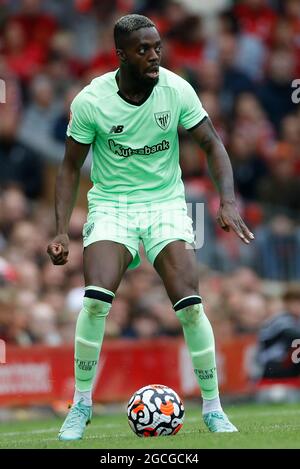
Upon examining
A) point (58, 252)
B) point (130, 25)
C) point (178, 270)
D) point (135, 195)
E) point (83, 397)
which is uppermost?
point (130, 25)

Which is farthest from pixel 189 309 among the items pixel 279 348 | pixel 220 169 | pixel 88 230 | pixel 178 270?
pixel 279 348

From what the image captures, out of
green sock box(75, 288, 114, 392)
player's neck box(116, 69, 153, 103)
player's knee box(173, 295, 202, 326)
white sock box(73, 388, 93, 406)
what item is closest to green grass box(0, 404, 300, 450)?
white sock box(73, 388, 93, 406)

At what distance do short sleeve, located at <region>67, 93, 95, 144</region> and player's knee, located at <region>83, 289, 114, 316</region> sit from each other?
1040 millimetres

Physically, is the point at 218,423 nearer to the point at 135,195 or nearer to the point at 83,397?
the point at 83,397

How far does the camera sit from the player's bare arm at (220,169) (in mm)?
8211

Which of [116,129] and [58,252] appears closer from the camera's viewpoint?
[58,252]

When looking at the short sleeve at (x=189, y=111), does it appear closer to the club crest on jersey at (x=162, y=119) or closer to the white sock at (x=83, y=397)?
the club crest on jersey at (x=162, y=119)

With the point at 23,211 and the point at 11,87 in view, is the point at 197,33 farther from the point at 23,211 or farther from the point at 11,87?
the point at 23,211

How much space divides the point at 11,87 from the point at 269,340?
4346 mm

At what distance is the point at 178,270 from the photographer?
27.1 feet

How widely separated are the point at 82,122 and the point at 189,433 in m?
2.17

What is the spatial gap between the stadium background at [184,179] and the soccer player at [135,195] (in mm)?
4704

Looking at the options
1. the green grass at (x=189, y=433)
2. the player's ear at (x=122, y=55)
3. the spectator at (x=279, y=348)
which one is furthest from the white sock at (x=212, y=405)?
the spectator at (x=279, y=348)

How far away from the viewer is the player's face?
825 cm
